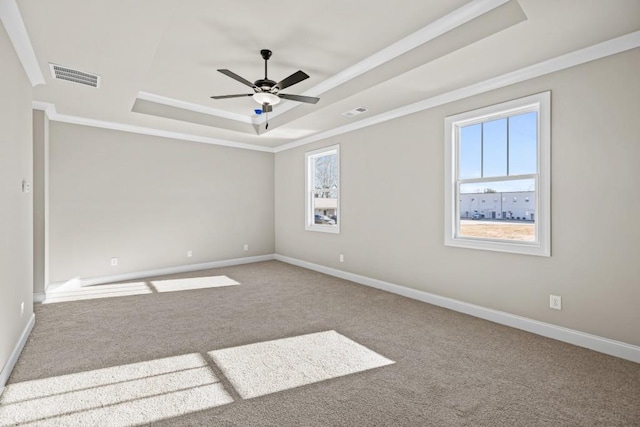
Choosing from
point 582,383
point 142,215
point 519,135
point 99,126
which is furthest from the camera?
point 142,215

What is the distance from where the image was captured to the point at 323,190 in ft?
19.9

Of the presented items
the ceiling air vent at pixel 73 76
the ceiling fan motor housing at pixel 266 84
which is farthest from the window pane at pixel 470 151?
the ceiling air vent at pixel 73 76

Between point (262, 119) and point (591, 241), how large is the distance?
4.90 m

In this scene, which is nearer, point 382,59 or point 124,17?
point 124,17

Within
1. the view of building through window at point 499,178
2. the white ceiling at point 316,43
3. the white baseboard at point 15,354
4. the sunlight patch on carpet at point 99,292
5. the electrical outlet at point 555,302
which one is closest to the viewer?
the white baseboard at point 15,354

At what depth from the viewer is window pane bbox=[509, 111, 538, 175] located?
10.6 ft

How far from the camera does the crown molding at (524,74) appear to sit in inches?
103

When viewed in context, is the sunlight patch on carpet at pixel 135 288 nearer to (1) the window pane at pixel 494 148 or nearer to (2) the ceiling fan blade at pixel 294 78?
(2) the ceiling fan blade at pixel 294 78

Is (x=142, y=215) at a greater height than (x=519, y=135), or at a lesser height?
lesser

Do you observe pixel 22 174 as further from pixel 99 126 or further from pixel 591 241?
pixel 591 241

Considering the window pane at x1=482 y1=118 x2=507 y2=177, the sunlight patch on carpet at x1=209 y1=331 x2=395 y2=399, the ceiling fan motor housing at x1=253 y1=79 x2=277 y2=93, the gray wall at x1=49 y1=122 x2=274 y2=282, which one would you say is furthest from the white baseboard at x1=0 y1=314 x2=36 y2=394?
the window pane at x1=482 y1=118 x2=507 y2=177

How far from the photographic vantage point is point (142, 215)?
5.45 metres

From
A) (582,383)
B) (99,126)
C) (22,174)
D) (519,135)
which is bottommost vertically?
(582,383)

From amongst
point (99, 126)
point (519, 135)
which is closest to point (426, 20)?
point (519, 135)
